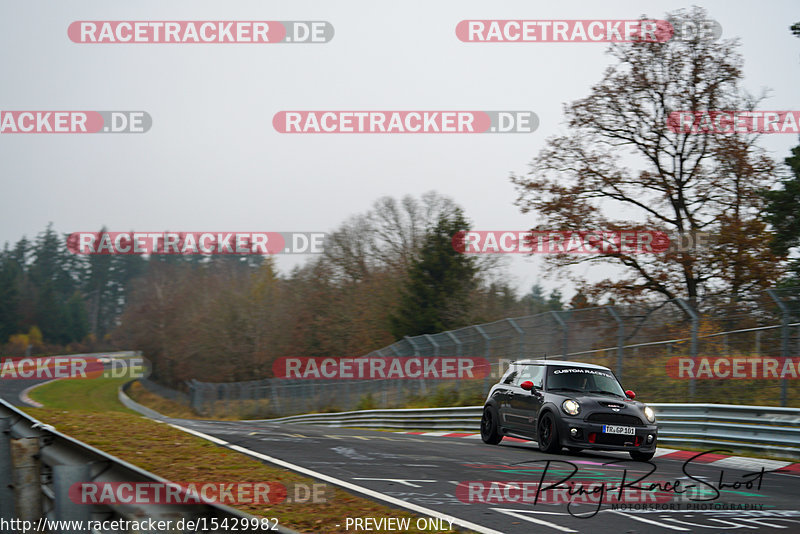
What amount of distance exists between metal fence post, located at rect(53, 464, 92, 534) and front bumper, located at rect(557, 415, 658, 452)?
9.46 m

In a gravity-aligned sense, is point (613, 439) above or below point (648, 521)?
below

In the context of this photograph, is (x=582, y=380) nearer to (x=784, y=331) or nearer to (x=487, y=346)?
(x=784, y=331)

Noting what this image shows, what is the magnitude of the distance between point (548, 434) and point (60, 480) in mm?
9867

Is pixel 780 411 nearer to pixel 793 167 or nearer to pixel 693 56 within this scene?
pixel 793 167

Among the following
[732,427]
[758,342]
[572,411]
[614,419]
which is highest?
[758,342]

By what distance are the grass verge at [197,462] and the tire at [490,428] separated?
5560 millimetres

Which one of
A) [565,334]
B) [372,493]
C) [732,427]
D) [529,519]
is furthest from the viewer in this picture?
[565,334]

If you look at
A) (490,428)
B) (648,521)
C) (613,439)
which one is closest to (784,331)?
(613,439)

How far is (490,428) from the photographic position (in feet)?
49.1

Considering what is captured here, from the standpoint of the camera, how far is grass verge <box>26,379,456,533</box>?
6.54 m

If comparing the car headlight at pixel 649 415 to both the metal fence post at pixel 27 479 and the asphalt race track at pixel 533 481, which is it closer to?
the asphalt race track at pixel 533 481

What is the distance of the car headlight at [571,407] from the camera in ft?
40.7

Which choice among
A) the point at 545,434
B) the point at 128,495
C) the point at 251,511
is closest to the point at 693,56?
the point at 545,434

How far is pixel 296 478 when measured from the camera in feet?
27.8
